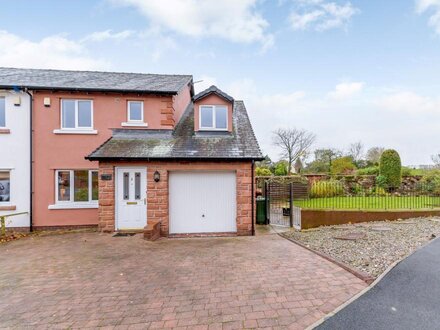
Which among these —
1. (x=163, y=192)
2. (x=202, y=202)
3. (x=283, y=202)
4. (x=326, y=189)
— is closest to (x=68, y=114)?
(x=163, y=192)

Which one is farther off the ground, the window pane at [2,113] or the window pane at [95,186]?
the window pane at [2,113]

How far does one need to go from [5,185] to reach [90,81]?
5.97 meters

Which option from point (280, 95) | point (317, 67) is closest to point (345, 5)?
point (317, 67)

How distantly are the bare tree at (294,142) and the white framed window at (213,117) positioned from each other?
26810mm

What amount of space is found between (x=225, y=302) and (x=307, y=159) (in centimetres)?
3563

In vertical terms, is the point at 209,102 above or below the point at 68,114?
above

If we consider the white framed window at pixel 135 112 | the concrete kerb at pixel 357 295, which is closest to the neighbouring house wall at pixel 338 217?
the concrete kerb at pixel 357 295

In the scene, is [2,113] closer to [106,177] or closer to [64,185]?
[64,185]

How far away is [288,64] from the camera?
658 inches

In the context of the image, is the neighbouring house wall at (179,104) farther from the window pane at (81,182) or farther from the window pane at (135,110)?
the window pane at (81,182)

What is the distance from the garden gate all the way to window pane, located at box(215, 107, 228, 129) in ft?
11.7

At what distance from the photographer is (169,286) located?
476cm

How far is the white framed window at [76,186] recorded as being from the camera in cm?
1030

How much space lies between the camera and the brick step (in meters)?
8.35
